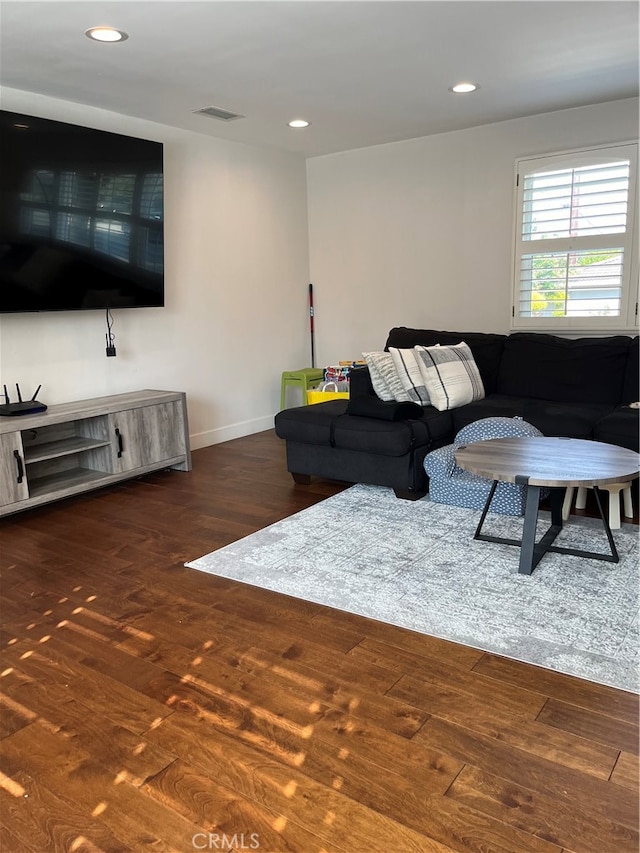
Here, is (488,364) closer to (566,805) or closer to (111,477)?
(111,477)

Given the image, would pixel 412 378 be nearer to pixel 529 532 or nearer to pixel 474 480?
pixel 474 480

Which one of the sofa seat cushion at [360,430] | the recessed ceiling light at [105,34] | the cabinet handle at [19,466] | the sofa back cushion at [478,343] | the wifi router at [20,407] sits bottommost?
the cabinet handle at [19,466]

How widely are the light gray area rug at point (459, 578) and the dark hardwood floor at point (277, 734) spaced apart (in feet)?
0.38

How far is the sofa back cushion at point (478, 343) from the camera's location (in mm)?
4535

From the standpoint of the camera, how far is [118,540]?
326cm

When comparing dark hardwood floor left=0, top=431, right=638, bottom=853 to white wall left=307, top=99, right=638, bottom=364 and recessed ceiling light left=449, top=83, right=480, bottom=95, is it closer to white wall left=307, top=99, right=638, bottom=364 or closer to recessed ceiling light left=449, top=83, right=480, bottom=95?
recessed ceiling light left=449, top=83, right=480, bottom=95

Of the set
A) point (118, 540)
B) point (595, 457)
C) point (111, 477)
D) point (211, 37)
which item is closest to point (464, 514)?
point (595, 457)

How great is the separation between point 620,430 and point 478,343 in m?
1.42

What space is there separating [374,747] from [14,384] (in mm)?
3126

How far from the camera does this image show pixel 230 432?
5434mm

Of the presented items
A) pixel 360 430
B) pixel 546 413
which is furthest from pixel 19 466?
pixel 546 413

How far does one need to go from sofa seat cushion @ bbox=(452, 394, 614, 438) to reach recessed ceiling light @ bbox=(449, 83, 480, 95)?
6.21 feet

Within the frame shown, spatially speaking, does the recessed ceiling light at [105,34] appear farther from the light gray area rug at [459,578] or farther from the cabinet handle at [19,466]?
the light gray area rug at [459,578]

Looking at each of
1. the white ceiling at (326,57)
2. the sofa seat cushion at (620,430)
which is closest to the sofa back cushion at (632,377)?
A: the sofa seat cushion at (620,430)
